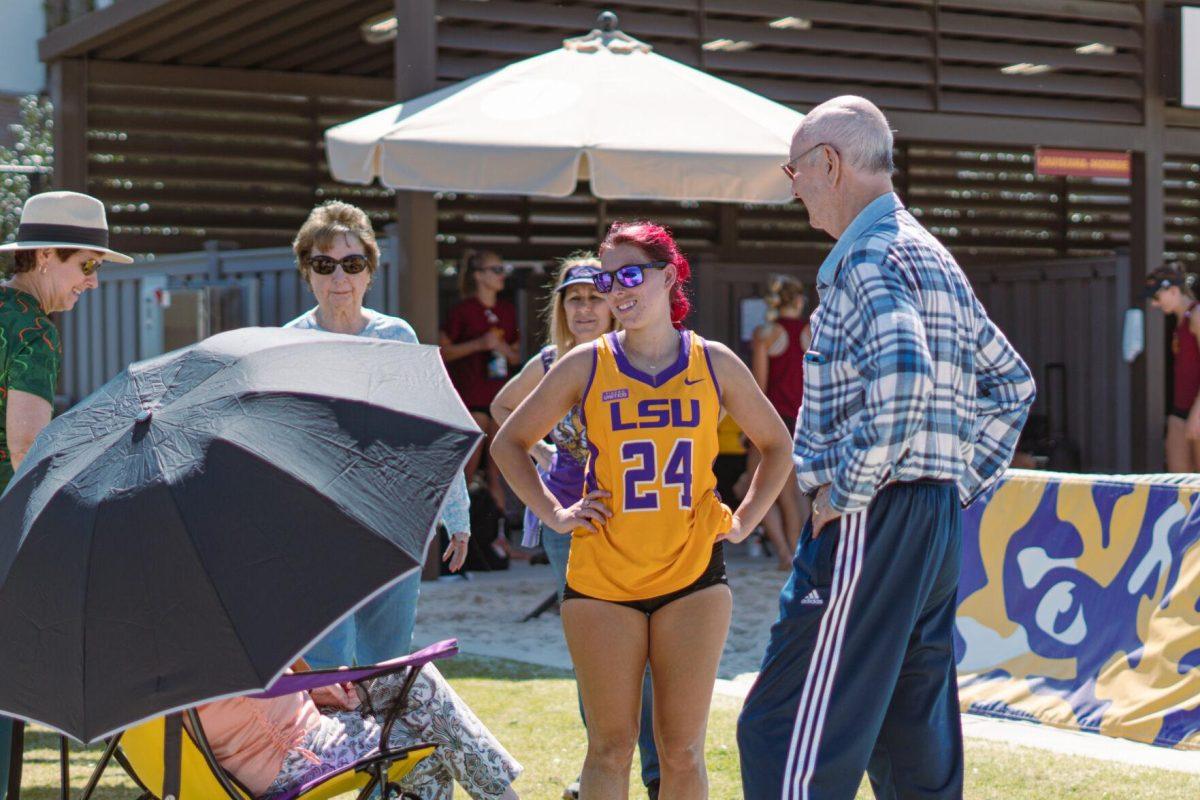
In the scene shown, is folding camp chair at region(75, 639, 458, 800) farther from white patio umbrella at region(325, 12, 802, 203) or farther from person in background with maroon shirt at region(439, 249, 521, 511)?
person in background with maroon shirt at region(439, 249, 521, 511)

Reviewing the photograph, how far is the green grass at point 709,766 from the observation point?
5.37 metres

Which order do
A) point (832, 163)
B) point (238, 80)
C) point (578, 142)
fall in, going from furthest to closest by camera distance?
1. point (238, 80)
2. point (578, 142)
3. point (832, 163)

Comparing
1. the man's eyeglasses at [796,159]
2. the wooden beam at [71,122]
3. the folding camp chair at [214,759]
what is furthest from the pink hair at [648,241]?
the wooden beam at [71,122]

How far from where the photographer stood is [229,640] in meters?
3.36

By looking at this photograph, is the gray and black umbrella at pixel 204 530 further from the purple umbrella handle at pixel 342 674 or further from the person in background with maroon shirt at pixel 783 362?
the person in background with maroon shirt at pixel 783 362

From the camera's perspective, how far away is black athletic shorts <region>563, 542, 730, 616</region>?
13.6 feet

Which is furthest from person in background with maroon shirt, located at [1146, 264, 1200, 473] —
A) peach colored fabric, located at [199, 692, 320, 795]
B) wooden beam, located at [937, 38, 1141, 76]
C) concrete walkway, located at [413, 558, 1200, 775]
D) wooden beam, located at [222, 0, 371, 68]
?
peach colored fabric, located at [199, 692, 320, 795]

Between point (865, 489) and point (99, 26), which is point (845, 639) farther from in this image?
point (99, 26)

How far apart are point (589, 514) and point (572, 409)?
963 millimetres

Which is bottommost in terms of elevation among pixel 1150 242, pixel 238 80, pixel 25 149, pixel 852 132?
pixel 852 132

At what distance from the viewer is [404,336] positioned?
5.34m

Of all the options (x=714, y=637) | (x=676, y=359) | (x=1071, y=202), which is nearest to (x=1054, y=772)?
(x=714, y=637)

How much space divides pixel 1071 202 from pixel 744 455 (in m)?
7.56

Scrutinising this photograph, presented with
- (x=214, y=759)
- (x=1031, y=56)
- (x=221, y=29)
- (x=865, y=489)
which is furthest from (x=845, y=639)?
(x=221, y=29)
